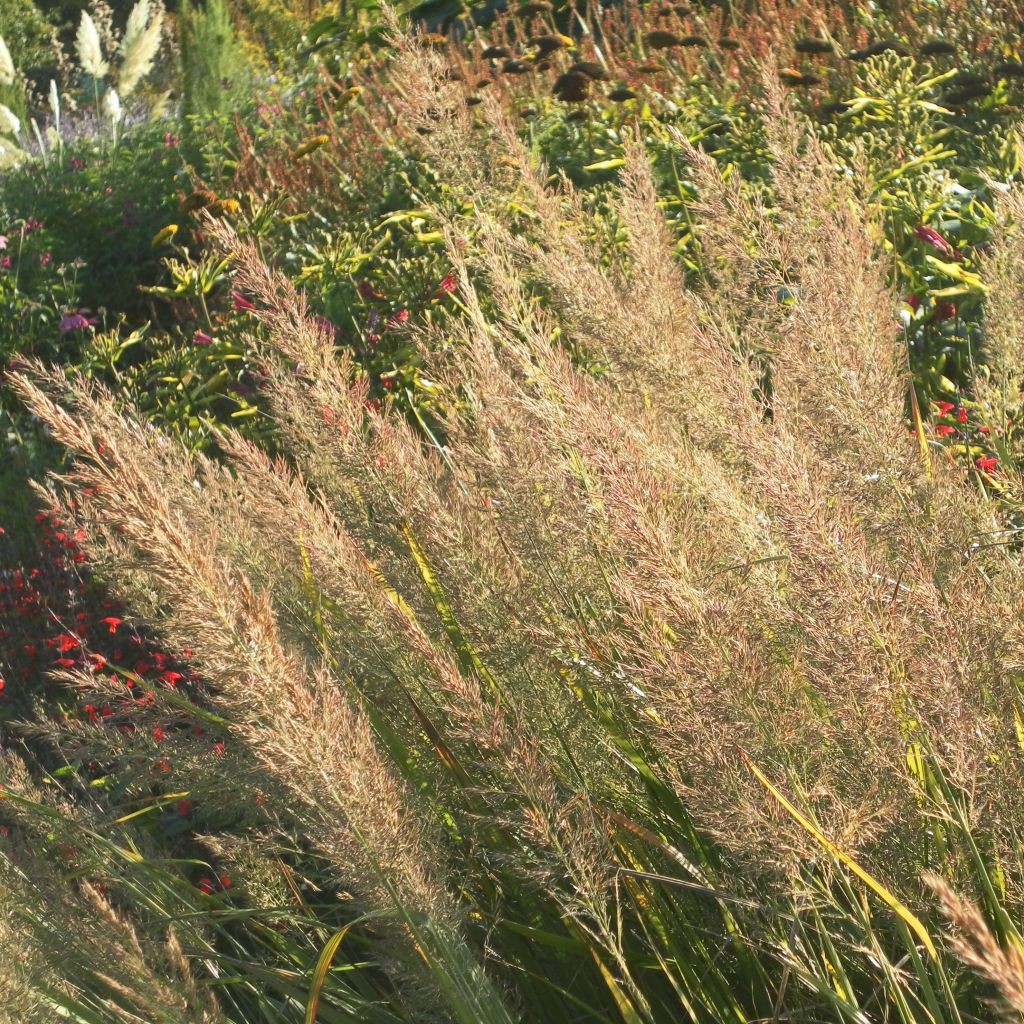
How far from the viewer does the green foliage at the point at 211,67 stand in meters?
9.74

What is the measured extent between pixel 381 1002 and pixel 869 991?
758mm

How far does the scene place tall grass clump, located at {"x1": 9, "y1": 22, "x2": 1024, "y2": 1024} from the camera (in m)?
1.24

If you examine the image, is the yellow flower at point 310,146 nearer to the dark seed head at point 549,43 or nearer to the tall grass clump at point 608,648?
the dark seed head at point 549,43

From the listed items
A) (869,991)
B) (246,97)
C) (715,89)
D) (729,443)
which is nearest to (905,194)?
(715,89)

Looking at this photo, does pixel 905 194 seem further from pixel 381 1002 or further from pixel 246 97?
pixel 246 97

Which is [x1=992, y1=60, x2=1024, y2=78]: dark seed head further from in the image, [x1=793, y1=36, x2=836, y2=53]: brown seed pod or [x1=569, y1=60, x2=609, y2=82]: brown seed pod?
[x1=569, y1=60, x2=609, y2=82]: brown seed pod

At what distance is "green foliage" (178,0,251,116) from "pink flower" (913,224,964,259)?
6.39m

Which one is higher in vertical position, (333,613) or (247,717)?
(247,717)

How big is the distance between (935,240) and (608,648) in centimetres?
291

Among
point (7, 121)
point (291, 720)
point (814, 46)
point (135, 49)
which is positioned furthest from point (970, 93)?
point (135, 49)

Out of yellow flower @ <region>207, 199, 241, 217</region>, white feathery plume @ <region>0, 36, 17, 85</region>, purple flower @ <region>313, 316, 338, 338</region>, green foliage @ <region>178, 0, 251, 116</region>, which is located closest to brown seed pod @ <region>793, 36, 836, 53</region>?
purple flower @ <region>313, 316, 338, 338</region>

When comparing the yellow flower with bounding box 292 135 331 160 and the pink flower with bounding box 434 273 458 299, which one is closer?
the pink flower with bounding box 434 273 458 299

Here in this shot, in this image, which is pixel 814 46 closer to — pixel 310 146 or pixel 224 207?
pixel 310 146

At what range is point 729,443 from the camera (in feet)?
5.77
